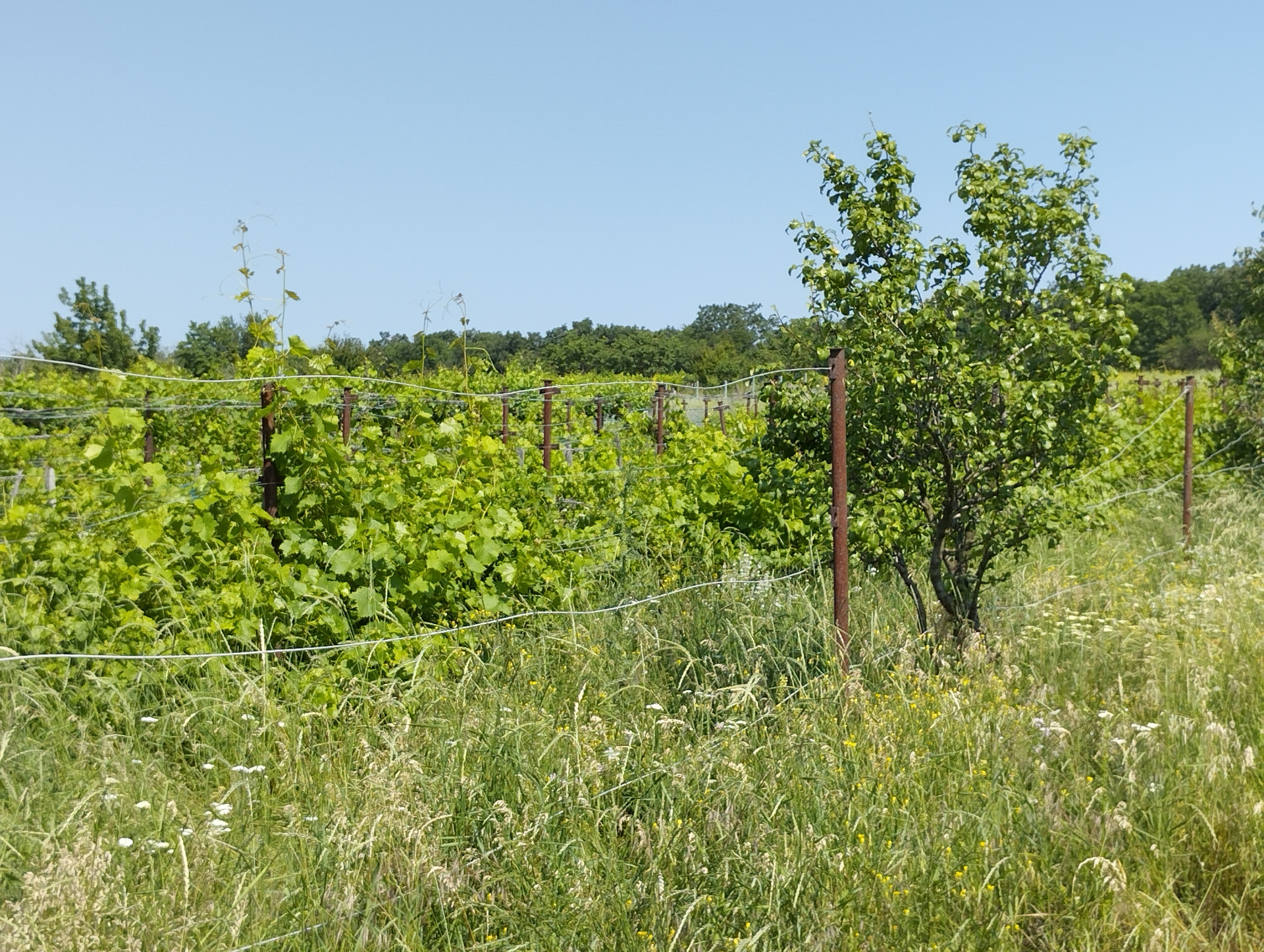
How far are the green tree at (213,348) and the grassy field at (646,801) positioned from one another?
5.45 ft

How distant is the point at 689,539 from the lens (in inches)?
276

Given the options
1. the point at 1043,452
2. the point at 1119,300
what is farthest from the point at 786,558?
the point at 1119,300

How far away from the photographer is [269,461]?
463 centimetres

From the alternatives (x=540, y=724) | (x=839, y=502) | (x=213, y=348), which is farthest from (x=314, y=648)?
(x=213, y=348)

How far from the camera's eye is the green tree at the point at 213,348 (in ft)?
16.4

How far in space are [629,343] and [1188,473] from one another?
181ft

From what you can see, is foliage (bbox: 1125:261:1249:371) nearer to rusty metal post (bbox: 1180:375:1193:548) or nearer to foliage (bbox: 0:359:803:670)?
rusty metal post (bbox: 1180:375:1193:548)

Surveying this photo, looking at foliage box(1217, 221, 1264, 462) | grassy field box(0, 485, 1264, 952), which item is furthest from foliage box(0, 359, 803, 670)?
foliage box(1217, 221, 1264, 462)

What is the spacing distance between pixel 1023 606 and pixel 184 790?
13.9 feet

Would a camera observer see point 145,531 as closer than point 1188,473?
Yes

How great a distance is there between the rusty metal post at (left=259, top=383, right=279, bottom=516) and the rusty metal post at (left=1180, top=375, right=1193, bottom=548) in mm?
6631

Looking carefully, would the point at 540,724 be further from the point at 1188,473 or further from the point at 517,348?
the point at 517,348

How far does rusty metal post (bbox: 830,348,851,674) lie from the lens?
4.41 meters

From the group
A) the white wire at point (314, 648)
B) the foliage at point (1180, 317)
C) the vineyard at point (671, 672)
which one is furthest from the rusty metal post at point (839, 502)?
the foliage at point (1180, 317)
